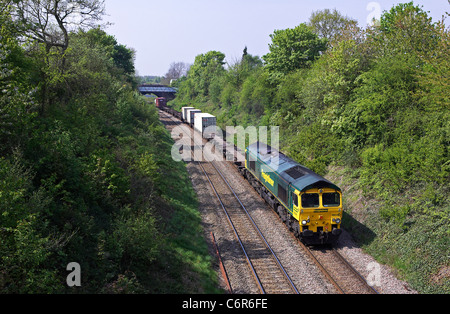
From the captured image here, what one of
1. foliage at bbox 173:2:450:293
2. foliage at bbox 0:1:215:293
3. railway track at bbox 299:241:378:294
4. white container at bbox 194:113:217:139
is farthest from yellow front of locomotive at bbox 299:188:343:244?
white container at bbox 194:113:217:139

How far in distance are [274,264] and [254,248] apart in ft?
5.67

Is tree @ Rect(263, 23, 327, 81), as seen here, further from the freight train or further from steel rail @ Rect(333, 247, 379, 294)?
steel rail @ Rect(333, 247, 379, 294)

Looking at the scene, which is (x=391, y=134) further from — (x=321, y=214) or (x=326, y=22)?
(x=326, y=22)

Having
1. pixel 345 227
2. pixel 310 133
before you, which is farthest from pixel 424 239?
pixel 310 133

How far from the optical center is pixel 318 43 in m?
37.7

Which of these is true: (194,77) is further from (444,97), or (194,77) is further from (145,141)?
(444,97)

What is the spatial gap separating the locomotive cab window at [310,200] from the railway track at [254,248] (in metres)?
2.84

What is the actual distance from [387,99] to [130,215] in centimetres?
1675

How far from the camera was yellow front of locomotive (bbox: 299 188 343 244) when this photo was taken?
608 inches

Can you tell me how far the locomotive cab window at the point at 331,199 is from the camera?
15.7 m

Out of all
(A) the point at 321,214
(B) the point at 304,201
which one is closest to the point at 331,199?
(A) the point at 321,214

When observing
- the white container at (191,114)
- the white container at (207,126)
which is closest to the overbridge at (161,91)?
the white container at (191,114)

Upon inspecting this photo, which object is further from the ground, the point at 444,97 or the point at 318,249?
the point at 444,97

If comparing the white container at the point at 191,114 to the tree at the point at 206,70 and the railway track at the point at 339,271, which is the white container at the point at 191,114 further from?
the railway track at the point at 339,271
